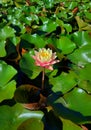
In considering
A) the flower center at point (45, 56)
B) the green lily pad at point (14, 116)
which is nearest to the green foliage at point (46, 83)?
the green lily pad at point (14, 116)

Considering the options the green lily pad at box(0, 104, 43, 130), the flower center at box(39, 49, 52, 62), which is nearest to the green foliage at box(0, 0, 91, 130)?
the green lily pad at box(0, 104, 43, 130)

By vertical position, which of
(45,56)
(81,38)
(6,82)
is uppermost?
(45,56)

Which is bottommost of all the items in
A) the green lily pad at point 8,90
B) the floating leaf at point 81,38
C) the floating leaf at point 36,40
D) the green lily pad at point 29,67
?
the floating leaf at point 81,38

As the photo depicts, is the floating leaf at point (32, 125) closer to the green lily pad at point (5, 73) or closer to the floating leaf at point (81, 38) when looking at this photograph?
the green lily pad at point (5, 73)

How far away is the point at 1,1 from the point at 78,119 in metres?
2.69

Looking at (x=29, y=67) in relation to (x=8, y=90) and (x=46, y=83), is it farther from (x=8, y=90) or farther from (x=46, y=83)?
(x=8, y=90)

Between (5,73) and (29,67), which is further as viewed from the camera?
(29,67)

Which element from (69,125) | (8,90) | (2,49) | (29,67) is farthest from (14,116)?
(2,49)

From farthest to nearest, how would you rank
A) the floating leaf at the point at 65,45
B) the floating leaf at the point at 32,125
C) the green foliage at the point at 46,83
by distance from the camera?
1. the floating leaf at the point at 65,45
2. the green foliage at the point at 46,83
3. the floating leaf at the point at 32,125

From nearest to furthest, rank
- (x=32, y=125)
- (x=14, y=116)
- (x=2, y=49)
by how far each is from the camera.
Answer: (x=32, y=125)
(x=14, y=116)
(x=2, y=49)

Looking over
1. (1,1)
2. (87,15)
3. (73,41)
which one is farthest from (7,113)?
(1,1)

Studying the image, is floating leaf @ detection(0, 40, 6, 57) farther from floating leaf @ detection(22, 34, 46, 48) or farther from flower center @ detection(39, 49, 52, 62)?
flower center @ detection(39, 49, 52, 62)

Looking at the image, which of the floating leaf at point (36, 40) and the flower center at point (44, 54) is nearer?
the flower center at point (44, 54)

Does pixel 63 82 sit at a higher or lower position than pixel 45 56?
lower
